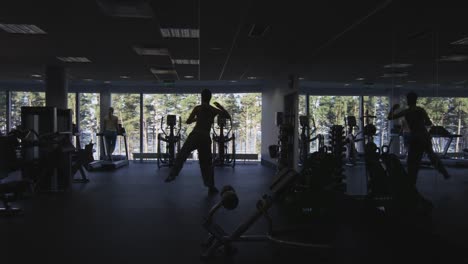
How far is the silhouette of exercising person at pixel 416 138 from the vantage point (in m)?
3.61

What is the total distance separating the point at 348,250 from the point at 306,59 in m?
4.05

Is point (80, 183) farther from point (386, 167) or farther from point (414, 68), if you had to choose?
point (414, 68)

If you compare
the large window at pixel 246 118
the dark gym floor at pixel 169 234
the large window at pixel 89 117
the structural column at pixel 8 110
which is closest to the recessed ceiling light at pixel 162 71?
the large window at pixel 246 118

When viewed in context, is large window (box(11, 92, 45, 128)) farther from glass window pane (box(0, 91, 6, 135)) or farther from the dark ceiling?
the dark ceiling

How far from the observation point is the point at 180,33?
527 cm

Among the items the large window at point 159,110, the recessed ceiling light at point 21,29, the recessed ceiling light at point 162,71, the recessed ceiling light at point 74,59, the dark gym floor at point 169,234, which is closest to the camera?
the dark gym floor at point 169,234

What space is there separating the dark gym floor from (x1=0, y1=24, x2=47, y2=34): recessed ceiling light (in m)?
2.46

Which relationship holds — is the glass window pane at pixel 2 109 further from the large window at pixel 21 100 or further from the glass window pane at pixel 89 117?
the glass window pane at pixel 89 117

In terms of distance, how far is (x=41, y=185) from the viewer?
6.01 m

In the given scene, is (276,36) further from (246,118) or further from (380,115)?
(246,118)

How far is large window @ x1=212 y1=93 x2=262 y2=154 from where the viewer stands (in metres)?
11.4

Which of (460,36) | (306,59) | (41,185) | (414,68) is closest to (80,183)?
(41,185)

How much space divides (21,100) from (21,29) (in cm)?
785

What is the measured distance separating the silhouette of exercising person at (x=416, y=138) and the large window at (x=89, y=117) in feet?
33.7
